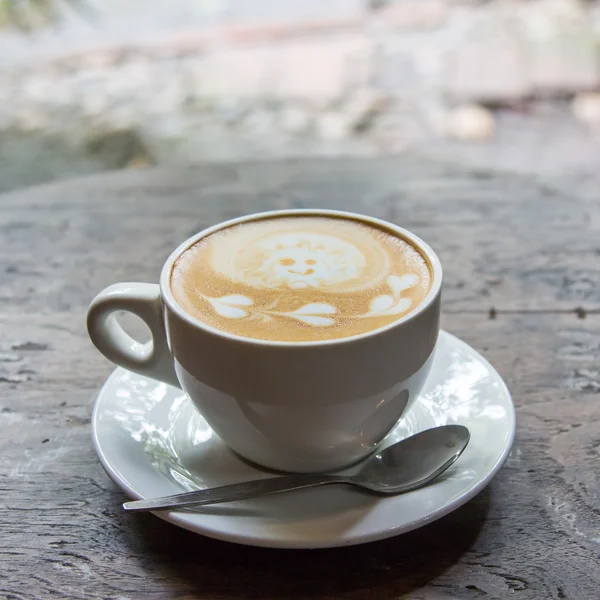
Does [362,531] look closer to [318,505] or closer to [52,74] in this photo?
Answer: [318,505]

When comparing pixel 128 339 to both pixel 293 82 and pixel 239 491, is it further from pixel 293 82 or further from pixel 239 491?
pixel 293 82

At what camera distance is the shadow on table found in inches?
18.4

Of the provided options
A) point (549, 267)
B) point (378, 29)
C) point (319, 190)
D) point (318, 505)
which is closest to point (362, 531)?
point (318, 505)

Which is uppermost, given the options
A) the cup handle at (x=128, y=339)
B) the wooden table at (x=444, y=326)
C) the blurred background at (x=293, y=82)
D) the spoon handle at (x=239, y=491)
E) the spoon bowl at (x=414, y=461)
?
the cup handle at (x=128, y=339)

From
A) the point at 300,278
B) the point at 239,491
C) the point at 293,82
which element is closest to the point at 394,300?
the point at 300,278

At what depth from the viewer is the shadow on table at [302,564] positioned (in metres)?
0.47

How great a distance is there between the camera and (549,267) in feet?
2.98

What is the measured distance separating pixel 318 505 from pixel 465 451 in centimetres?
13

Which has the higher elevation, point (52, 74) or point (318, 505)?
point (318, 505)

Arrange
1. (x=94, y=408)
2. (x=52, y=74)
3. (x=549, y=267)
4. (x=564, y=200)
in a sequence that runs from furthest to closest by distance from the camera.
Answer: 1. (x=52, y=74)
2. (x=564, y=200)
3. (x=549, y=267)
4. (x=94, y=408)

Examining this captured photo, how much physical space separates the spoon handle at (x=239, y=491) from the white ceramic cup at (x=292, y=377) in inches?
0.9

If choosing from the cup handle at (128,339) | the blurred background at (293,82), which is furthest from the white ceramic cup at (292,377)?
the blurred background at (293,82)

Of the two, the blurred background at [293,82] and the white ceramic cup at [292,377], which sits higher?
the white ceramic cup at [292,377]

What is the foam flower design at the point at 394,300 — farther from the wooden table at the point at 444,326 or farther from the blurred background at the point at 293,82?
the blurred background at the point at 293,82
